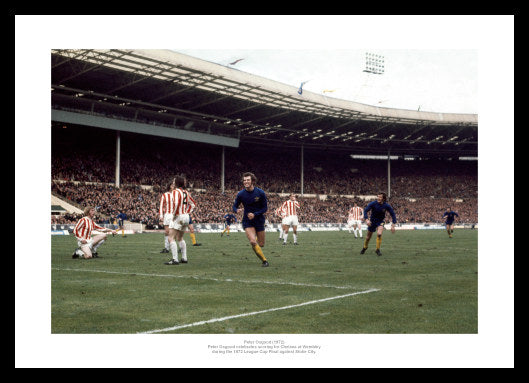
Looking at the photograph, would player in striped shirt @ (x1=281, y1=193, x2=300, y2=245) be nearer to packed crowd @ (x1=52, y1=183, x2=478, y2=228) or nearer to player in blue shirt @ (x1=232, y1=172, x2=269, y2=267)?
packed crowd @ (x1=52, y1=183, x2=478, y2=228)

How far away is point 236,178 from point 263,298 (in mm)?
56909

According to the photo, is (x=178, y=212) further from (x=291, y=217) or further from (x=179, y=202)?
(x=291, y=217)

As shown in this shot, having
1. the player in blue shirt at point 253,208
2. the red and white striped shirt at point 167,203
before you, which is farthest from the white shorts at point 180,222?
the player in blue shirt at point 253,208

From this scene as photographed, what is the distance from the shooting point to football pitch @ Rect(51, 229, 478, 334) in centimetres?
634

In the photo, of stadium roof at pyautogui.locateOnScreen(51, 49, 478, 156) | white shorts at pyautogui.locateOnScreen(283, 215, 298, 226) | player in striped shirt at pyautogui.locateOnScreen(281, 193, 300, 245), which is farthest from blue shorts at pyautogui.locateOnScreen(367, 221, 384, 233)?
stadium roof at pyautogui.locateOnScreen(51, 49, 478, 156)

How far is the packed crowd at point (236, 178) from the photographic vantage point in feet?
148

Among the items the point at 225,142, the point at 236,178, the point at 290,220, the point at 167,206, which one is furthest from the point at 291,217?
the point at 236,178

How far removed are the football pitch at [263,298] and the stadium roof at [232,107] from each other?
20.4 meters

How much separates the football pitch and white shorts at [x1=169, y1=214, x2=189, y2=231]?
0.98 metres

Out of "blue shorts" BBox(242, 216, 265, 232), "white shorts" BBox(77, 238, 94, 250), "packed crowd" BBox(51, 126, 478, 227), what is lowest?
"white shorts" BBox(77, 238, 94, 250)

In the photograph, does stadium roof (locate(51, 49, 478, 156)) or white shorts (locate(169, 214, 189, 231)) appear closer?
white shorts (locate(169, 214, 189, 231))

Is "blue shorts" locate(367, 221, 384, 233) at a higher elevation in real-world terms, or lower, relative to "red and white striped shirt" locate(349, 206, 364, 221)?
lower
